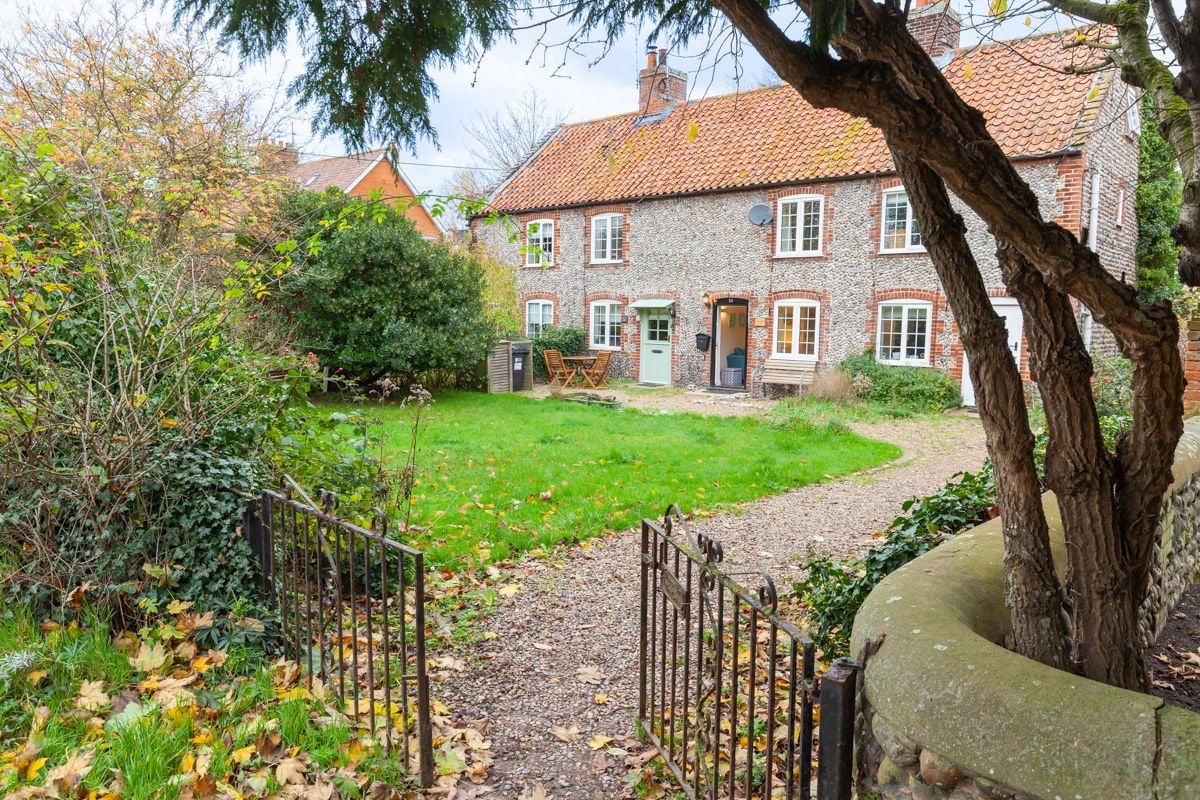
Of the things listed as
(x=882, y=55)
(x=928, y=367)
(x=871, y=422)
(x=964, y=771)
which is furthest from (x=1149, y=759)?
(x=928, y=367)

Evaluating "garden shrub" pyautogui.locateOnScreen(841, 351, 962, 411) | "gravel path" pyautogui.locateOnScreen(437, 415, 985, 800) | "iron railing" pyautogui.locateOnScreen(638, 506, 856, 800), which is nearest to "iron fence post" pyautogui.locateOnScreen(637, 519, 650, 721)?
"iron railing" pyautogui.locateOnScreen(638, 506, 856, 800)

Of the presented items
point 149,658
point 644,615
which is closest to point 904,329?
point 644,615

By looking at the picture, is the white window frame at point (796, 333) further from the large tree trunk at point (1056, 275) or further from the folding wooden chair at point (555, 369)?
the large tree trunk at point (1056, 275)

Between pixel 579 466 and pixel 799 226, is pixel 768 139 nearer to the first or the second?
pixel 799 226

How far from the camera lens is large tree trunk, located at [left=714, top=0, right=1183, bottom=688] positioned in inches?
80.2

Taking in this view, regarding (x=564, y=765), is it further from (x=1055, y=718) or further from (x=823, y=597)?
(x=1055, y=718)

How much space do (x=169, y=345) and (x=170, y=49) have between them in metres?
11.9

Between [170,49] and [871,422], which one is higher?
[170,49]

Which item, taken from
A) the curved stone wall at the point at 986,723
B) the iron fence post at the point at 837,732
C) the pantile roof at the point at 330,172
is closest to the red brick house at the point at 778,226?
the pantile roof at the point at 330,172

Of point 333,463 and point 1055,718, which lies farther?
point 333,463

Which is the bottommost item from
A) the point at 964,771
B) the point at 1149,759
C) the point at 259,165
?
the point at 964,771

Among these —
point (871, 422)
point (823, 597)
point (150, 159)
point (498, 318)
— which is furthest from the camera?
point (498, 318)

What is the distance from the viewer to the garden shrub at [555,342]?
862 inches

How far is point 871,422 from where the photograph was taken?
14.8 metres
